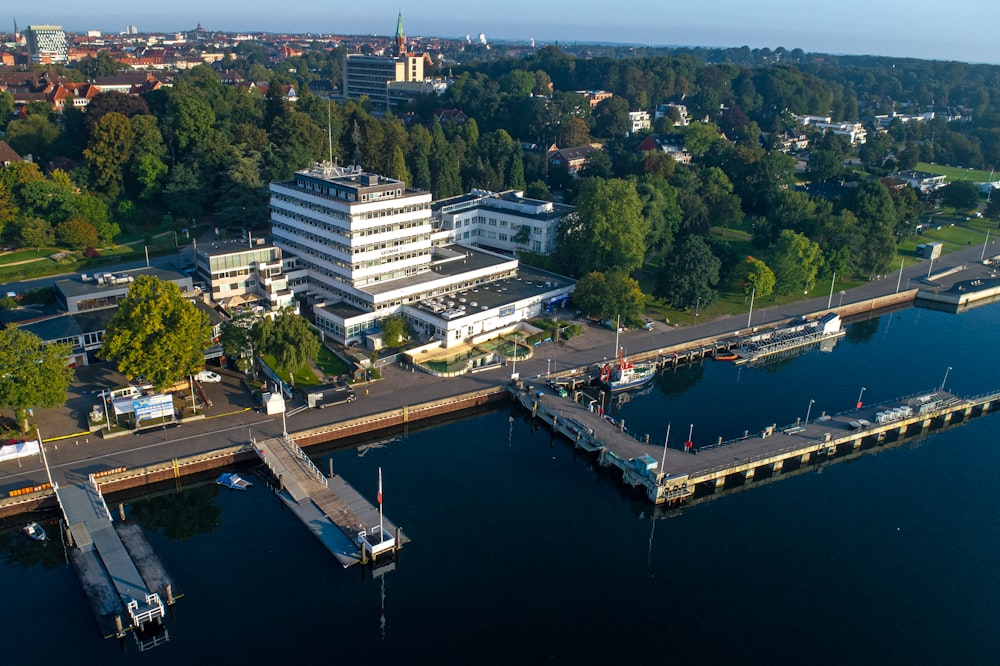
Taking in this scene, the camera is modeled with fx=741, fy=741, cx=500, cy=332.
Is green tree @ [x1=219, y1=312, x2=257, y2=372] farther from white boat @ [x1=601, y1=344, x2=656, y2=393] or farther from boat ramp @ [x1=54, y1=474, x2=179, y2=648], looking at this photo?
white boat @ [x1=601, y1=344, x2=656, y2=393]

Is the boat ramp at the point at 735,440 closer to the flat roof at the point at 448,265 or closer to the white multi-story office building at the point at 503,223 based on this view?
the flat roof at the point at 448,265

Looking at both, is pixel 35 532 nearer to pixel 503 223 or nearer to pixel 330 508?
pixel 330 508

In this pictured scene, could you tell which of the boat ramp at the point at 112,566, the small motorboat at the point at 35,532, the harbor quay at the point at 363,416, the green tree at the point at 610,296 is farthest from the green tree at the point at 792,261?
the small motorboat at the point at 35,532

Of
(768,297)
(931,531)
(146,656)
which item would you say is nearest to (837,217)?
(768,297)

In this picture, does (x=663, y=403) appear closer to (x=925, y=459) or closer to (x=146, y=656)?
(x=925, y=459)

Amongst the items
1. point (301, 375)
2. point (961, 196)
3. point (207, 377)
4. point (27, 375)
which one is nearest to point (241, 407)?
point (207, 377)

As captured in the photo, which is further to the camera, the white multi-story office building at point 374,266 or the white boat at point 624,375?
the white multi-story office building at point 374,266
